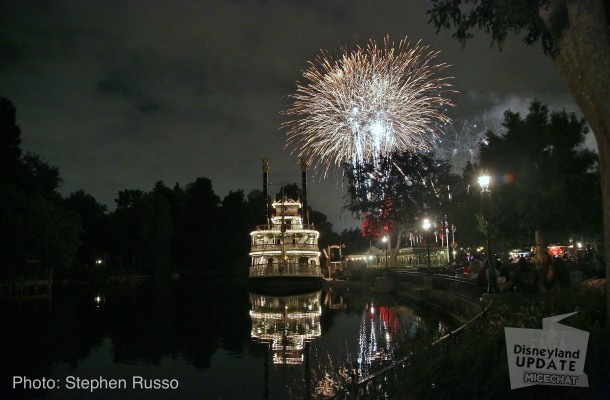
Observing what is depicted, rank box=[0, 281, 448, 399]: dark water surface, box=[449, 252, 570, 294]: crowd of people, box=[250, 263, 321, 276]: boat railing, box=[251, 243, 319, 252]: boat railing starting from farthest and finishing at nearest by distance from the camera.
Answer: box=[251, 243, 319, 252]: boat railing
box=[250, 263, 321, 276]: boat railing
box=[449, 252, 570, 294]: crowd of people
box=[0, 281, 448, 399]: dark water surface

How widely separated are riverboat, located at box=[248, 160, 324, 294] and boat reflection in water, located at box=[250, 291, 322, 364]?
20.5ft

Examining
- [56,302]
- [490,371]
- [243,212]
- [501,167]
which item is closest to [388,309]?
[501,167]

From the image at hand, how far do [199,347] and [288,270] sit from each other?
27123 mm

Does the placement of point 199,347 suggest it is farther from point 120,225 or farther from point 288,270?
point 120,225

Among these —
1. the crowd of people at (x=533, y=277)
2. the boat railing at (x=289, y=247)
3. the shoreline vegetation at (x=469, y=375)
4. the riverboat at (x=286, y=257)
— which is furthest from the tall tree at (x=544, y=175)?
Answer: the shoreline vegetation at (x=469, y=375)

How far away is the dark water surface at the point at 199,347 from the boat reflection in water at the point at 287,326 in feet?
0.16

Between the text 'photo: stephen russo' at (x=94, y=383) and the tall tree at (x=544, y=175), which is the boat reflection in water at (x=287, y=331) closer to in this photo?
the text 'photo: stephen russo' at (x=94, y=383)

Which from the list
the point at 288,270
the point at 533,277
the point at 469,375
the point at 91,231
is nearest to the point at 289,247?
the point at 288,270

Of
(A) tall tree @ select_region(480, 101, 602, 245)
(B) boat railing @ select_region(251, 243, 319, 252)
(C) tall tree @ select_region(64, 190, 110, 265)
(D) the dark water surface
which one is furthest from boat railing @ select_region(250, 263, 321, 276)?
(C) tall tree @ select_region(64, 190, 110, 265)

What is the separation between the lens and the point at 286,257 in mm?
52812

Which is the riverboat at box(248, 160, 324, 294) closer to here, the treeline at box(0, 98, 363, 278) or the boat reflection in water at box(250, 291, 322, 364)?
the boat reflection in water at box(250, 291, 322, 364)

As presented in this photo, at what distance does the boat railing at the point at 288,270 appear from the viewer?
157 feet

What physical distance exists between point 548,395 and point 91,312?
32592 mm

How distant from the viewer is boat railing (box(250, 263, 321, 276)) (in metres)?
47.9
